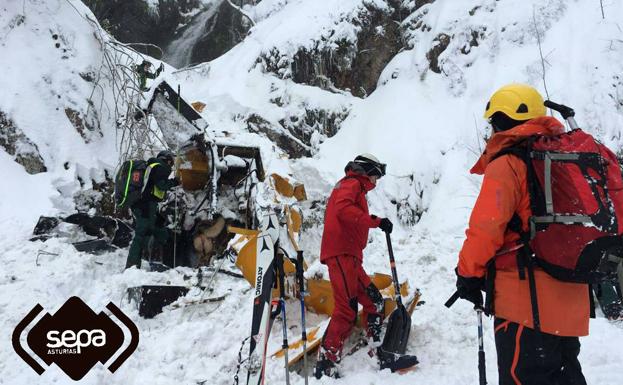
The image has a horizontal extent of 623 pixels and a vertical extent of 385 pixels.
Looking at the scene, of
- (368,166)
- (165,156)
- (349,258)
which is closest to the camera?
(349,258)

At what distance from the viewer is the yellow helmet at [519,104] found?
244 centimetres

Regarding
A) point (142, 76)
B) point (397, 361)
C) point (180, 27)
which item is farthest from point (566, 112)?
point (180, 27)

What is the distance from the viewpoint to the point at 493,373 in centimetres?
358

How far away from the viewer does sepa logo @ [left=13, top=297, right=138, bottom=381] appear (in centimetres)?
396

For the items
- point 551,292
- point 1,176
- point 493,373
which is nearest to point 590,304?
point 551,292

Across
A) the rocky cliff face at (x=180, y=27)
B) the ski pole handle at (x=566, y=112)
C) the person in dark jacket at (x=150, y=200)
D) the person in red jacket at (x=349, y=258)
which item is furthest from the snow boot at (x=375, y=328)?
the rocky cliff face at (x=180, y=27)

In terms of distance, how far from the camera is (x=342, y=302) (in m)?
4.02

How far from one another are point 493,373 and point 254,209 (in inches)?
179

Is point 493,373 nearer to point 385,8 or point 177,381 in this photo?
point 177,381

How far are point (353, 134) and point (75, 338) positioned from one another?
28.6ft

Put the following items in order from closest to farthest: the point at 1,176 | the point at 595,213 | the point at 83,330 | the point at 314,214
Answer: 1. the point at 595,213
2. the point at 83,330
3. the point at 1,176
4. the point at 314,214

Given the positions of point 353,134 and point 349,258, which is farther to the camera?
point 353,134

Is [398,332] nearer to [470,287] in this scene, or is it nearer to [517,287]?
[470,287]

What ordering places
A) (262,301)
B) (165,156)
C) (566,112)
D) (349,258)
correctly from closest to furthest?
(566,112) < (262,301) < (349,258) < (165,156)
